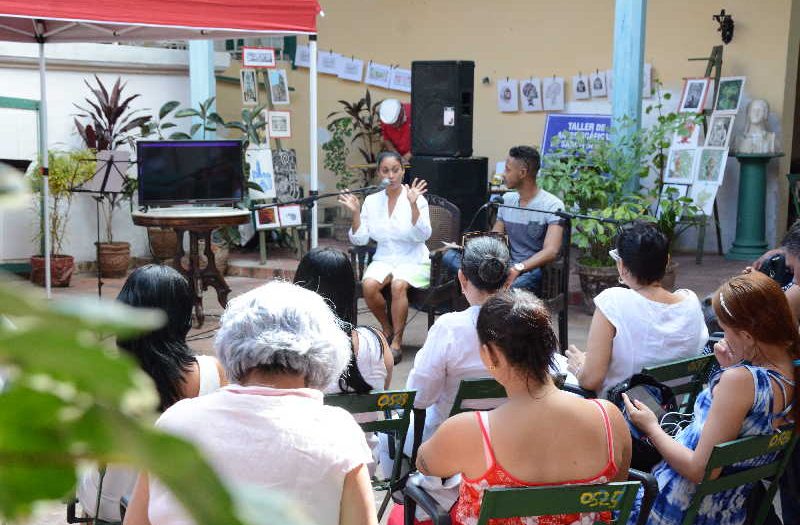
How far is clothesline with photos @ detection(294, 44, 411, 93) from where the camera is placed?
10.7 metres

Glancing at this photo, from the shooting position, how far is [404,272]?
5906 mm

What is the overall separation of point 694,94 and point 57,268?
18.1 ft

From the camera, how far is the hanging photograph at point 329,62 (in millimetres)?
10719

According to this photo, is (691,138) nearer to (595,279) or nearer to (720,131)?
(720,131)

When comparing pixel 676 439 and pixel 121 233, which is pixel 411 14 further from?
pixel 676 439

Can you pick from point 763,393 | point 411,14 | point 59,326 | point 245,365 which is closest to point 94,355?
point 59,326

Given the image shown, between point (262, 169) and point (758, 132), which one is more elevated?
point (758, 132)

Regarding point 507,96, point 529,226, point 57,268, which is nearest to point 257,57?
point 57,268

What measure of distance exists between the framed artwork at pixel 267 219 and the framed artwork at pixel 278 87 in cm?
125

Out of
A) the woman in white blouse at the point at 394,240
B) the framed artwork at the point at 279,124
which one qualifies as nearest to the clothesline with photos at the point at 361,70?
the framed artwork at the point at 279,124

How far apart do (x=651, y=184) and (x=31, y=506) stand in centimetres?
974

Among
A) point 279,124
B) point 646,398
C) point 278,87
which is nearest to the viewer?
point 646,398

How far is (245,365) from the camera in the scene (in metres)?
1.97

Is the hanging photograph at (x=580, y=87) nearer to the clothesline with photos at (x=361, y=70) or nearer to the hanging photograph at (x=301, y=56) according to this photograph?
the clothesline with photos at (x=361, y=70)
